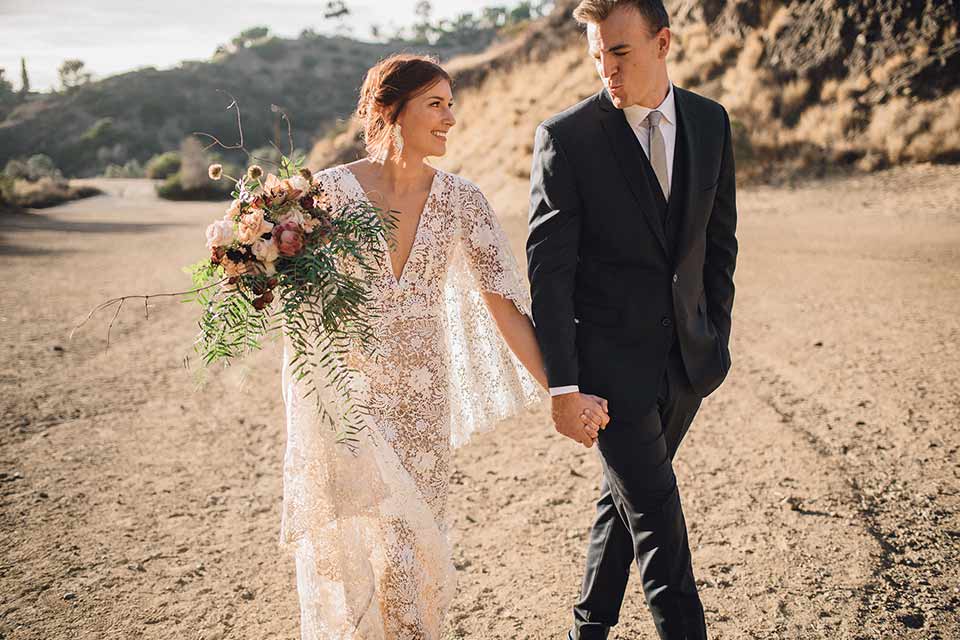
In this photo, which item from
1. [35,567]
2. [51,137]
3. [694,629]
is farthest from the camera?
[51,137]

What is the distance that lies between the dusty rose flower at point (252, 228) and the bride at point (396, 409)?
0.37 m

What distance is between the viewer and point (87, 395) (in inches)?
285

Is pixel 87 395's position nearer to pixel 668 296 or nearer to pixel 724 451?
pixel 724 451

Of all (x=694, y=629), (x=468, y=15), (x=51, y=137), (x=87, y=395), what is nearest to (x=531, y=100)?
(x=87, y=395)

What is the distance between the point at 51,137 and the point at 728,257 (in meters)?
68.7

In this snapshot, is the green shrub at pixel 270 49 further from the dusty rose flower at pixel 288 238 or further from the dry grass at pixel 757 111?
the dusty rose flower at pixel 288 238

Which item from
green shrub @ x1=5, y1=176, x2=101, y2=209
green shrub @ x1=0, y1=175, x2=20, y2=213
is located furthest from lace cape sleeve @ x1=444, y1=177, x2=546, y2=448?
green shrub @ x1=5, y1=176, x2=101, y2=209

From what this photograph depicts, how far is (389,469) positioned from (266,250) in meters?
0.93

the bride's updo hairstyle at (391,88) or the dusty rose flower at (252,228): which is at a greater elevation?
the bride's updo hairstyle at (391,88)

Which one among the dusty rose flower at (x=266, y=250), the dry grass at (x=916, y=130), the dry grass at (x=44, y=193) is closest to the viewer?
the dusty rose flower at (x=266, y=250)

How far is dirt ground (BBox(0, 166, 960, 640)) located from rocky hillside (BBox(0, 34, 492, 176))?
47.6 m

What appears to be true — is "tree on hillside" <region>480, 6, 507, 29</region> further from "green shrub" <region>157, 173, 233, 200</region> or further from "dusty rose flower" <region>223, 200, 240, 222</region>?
"dusty rose flower" <region>223, 200, 240, 222</region>

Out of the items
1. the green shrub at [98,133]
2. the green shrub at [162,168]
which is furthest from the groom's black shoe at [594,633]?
the green shrub at [98,133]

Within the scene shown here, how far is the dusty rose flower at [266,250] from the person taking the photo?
94.3 inches
